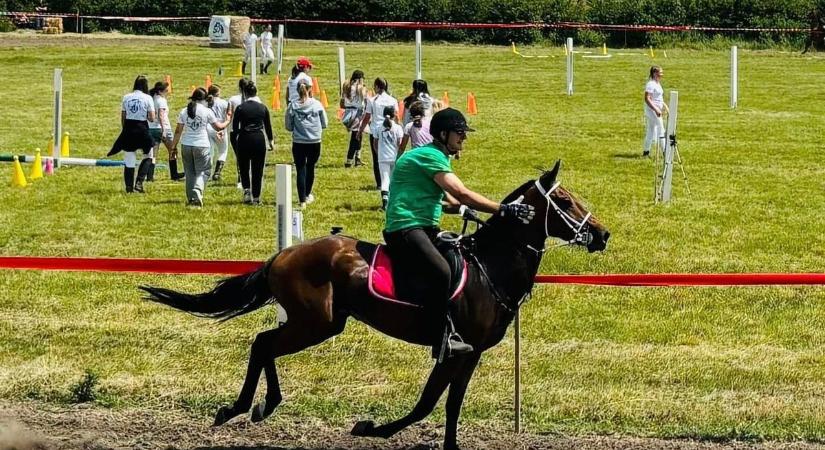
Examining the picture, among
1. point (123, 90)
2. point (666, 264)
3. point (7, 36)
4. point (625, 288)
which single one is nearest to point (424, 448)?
point (625, 288)

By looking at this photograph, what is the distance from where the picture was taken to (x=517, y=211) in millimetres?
8461

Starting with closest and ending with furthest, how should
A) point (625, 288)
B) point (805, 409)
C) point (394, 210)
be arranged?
point (394, 210) < point (805, 409) < point (625, 288)

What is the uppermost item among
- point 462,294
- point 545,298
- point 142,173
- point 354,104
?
point 354,104

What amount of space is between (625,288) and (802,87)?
30658mm

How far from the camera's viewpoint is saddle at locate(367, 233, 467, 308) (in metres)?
8.62

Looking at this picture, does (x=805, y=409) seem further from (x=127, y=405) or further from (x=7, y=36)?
(x=7, y=36)

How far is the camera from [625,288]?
14.8m

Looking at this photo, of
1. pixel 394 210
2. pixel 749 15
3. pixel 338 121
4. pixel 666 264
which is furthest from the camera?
pixel 749 15

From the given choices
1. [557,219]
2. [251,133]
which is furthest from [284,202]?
[251,133]

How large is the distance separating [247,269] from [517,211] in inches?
150

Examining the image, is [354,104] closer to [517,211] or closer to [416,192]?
[416,192]

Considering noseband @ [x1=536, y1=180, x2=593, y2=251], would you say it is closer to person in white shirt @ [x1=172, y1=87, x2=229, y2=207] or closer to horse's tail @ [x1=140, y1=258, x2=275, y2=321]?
horse's tail @ [x1=140, y1=258, x2=275, y2=321]

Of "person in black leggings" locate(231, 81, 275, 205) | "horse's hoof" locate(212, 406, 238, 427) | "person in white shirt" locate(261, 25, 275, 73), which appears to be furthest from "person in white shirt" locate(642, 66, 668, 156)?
"person in white shirt" locate(261, 25, 275, 73)

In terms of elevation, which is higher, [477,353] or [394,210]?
[394,210]
